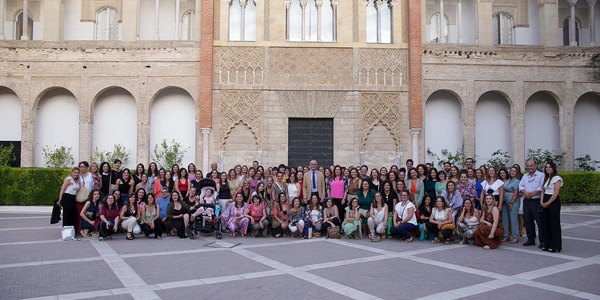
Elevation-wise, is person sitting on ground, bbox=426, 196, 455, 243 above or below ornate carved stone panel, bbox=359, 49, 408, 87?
below

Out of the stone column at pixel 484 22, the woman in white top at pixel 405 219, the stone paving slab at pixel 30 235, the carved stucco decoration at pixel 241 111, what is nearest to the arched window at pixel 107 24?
the carved stucco decoration at pixel 241 111

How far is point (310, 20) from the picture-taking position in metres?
18.4

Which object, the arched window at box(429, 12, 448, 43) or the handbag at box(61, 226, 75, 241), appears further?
the arched window at box(429, 12, 448, 43)

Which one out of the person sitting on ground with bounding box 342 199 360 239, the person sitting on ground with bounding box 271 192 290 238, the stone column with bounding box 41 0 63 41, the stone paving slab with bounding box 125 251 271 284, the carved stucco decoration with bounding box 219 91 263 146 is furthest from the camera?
the stone column with bounding box 41 0 63 41

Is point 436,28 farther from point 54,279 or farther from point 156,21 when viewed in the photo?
point 54,279

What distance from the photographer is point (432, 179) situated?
9773 mm

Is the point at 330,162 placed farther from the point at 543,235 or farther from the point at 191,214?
the point at 543,235

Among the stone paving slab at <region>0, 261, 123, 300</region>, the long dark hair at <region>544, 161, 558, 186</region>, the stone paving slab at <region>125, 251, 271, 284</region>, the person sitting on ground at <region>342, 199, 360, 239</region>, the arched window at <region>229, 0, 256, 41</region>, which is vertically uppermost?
the arched window at <region>229, 0, 256, 41</region>

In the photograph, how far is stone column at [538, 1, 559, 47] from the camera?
62.7ft

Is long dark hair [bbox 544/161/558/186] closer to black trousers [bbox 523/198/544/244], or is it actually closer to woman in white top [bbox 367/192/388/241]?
black trousers [bbox 523/198/544/244]

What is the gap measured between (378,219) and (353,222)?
557mm

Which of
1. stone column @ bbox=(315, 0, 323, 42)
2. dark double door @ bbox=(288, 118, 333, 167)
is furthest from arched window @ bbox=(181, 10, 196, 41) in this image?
dark double door @ bbox=(288, 118, 333, 167)

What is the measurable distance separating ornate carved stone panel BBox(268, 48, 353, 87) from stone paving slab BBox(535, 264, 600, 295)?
12561 millimetres

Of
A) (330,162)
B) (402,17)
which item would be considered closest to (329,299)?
(330,162)
